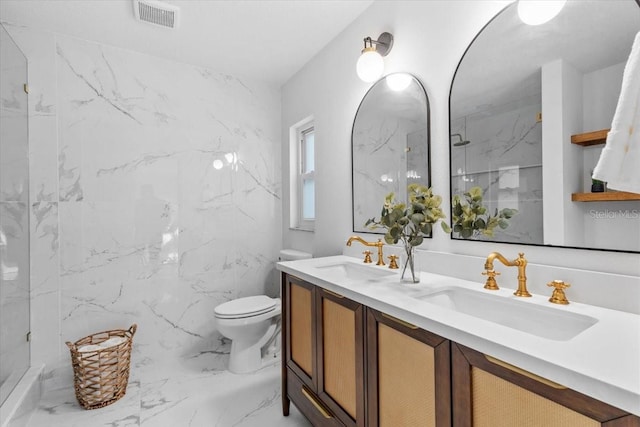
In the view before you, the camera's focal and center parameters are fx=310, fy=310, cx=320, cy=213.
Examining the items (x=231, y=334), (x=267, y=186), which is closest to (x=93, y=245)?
(x=231, y=334)

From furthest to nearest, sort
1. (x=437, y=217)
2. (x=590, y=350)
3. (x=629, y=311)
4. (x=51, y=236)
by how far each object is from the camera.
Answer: (x=51, y=236) < (x=437, y=217) < (x=629, y=311) < (x=590, y=350)

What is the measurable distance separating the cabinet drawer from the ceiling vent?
2170 mm

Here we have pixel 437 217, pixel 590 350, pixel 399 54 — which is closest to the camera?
pixel 590 350

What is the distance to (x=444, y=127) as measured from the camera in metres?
1.41

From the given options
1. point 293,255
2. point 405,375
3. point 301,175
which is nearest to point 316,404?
point 405,375

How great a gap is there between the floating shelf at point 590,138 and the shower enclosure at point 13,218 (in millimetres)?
2629

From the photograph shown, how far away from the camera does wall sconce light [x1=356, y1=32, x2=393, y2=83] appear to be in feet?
5.43

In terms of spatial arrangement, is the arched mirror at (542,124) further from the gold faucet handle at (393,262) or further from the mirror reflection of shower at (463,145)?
the gold faucet handle at (393,262)

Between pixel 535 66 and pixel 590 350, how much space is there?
94 cm

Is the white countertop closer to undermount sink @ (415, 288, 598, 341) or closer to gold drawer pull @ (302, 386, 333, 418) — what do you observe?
undermount sink @ (415, 288, 598, 341)

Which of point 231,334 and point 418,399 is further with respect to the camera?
point 231,334

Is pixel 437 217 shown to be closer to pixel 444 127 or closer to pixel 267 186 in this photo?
pixel 444 127

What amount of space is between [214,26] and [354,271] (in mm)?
1784

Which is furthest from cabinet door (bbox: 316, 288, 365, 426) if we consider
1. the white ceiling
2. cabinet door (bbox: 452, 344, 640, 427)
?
the white ceiling
